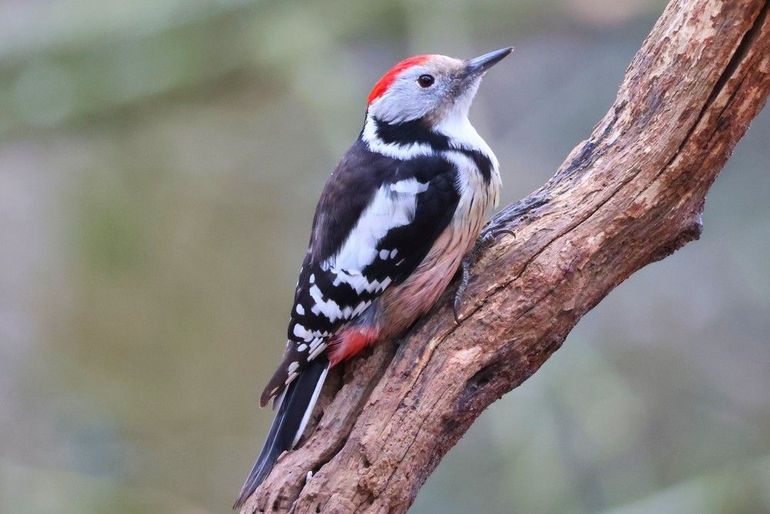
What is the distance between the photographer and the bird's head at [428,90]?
9.72ft

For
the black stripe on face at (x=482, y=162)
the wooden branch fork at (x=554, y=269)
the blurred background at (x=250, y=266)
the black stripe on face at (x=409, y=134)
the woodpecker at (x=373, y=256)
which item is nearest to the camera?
the wooden branch fork at (x=554, y=269)

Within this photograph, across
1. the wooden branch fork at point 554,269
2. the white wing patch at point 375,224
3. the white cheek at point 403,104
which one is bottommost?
the wooden branch fork at point 554,269

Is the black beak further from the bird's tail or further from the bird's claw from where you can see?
the bird's tail

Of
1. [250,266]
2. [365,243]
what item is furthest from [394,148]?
[250,266]

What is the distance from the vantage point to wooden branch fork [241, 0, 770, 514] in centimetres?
233

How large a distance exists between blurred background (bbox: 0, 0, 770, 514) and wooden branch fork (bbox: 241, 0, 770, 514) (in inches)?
67.6

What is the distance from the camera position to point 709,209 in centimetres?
419

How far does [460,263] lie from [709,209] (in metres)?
1.96

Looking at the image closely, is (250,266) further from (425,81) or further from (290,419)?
(290,419)

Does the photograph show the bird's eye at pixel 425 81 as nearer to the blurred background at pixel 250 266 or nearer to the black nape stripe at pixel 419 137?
the black nape stripe at pixel 419 137

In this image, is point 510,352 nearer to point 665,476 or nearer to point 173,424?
point 665,476

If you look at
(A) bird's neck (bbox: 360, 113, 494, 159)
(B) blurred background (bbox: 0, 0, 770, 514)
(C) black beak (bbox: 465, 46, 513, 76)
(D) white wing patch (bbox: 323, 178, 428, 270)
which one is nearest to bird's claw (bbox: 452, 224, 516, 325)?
(D) white wing patch (bbox: 323, 178, 428, 270)

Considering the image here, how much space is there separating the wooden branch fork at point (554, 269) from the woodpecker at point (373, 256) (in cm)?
9

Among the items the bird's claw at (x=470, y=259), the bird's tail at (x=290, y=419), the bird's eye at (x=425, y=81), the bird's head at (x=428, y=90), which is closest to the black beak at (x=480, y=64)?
the bird's head at (x=428, y=90)
